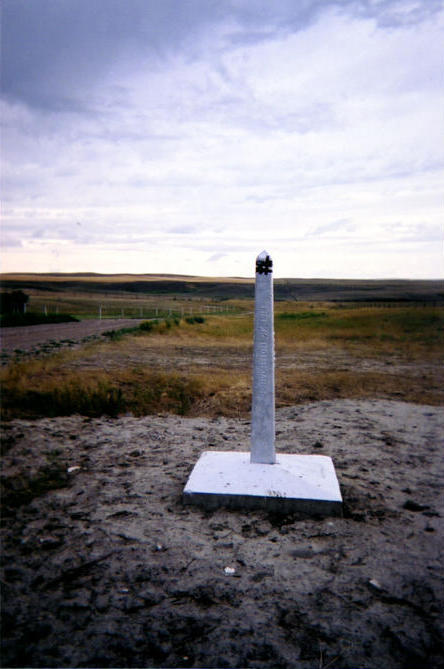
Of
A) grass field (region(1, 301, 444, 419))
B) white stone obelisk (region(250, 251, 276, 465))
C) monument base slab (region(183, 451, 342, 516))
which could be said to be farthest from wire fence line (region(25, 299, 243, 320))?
monument base slab (region(183, 451, 342, 516))

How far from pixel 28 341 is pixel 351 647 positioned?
17.6 m

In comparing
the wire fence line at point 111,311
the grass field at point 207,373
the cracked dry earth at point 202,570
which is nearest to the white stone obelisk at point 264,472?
the cracked dry earth at point 202,570

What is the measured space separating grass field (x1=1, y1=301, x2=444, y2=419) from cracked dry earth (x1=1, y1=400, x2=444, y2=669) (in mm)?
2325

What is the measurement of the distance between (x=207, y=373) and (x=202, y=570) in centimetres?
857

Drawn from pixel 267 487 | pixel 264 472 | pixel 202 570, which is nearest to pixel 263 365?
pixel 264 472

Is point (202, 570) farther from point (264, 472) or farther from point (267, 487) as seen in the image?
point (264, 472)

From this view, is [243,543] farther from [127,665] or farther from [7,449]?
[7,449]

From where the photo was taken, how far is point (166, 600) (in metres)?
2.97

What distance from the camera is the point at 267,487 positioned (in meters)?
4.34

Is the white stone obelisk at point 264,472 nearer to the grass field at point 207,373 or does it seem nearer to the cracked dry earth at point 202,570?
the cracked dry earth at point 202,570

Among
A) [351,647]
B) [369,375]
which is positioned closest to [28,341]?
[369,375]

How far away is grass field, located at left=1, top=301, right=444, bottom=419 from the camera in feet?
27.0

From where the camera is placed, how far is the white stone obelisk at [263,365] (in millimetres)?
4848

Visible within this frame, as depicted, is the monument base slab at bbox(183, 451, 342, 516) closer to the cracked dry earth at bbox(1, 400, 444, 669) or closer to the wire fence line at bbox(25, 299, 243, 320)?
the cracked dry earth at bbox(1, 400, 444, 669)
